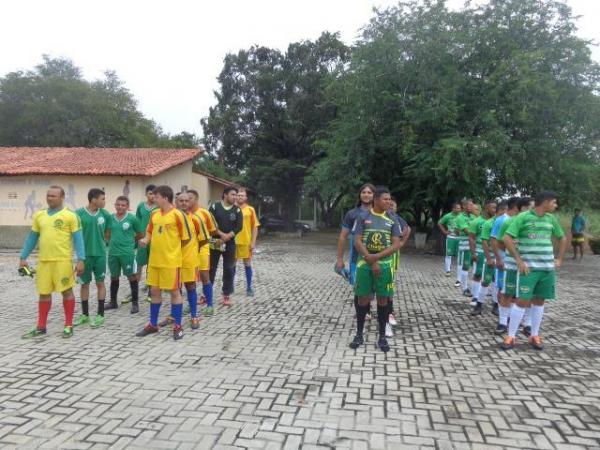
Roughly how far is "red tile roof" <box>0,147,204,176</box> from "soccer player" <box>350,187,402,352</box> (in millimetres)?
14048

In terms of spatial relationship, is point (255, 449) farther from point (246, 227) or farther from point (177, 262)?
point (246, 227)

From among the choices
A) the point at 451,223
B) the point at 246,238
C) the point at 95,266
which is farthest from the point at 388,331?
the point at 451,223

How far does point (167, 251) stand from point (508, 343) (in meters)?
4.20

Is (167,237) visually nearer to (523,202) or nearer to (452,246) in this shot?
(523,202)

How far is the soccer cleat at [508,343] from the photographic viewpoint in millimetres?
5160

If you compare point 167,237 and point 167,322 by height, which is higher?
point 167,237

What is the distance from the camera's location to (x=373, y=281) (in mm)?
5035

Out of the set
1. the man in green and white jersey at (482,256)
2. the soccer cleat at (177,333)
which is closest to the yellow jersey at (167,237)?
the soccer cleat at (177,333)

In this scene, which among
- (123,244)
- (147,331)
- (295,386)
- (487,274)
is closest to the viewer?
(295,386)

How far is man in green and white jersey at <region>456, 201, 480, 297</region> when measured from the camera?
8578mm

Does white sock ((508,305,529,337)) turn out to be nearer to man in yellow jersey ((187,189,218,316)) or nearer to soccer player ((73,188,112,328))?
man in yellow jersey ((187,189,218,316))

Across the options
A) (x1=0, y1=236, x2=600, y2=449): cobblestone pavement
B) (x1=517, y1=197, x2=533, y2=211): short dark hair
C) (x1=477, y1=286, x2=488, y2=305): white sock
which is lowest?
(x1=0, y1=236, x2=600, y2=449): cobblestone pavement

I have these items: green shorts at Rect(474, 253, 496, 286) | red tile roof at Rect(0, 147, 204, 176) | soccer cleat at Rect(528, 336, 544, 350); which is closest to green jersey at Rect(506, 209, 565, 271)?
soccer cleat at Rect(528, 336, 544, 350)

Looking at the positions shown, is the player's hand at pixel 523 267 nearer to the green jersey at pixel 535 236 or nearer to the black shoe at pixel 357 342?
the green jersey at pixel 535 236
